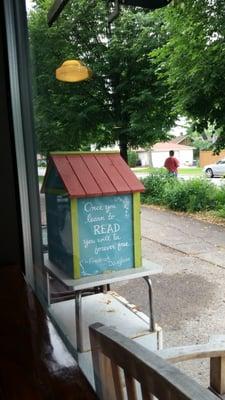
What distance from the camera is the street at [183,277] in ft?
2.44

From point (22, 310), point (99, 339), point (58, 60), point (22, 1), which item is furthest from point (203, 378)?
point (22, 1)

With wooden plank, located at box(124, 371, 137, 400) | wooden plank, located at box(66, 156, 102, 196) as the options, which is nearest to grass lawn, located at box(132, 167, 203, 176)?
wooden plank, located at box(66, 156, 102, 196)

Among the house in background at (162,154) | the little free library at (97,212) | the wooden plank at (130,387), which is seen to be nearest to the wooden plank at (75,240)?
the little free library at (97,212)

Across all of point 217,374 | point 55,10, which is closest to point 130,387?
point 217,374

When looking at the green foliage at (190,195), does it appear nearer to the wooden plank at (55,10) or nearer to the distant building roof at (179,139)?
the distant building roof at (179,139)

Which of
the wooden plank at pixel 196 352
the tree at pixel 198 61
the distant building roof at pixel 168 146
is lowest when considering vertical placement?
the wooden plank at pixel 196 352

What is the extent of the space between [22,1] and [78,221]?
0.77m

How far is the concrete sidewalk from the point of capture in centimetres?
77

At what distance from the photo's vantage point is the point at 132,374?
1.80 ft

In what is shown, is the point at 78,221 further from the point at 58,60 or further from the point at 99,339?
the point at 58,60

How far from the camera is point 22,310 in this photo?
937 mm

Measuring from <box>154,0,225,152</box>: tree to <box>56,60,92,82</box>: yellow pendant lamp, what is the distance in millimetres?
208

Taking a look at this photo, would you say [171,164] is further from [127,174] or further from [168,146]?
[127,174]

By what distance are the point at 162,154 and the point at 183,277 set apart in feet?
1.15
